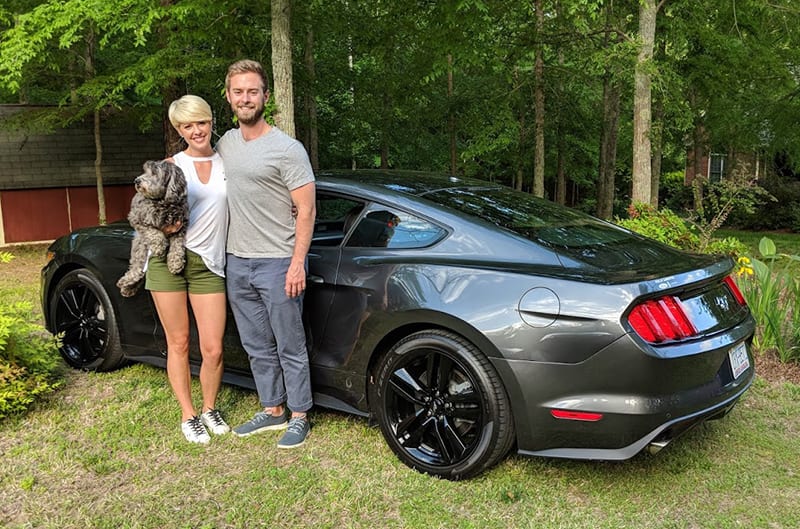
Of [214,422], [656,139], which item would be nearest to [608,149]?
[656,139]

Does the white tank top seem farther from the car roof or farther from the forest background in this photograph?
the forest background

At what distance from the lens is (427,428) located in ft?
10.3

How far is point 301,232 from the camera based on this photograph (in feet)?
10.4

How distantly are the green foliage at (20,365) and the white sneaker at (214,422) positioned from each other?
110 centimetres

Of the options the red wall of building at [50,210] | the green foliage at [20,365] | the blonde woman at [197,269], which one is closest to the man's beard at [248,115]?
the blonde woman at [197,269]

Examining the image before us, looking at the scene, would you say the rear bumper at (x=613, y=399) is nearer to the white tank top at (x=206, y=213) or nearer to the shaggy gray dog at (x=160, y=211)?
the white tank top at (x=206, y=213)

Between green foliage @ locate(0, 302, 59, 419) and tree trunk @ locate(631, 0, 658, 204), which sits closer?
green foliage @ locate(0, 302, 59, 419)

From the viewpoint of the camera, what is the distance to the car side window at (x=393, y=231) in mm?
3182

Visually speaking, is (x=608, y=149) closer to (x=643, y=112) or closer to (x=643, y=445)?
(x=643, y=112)

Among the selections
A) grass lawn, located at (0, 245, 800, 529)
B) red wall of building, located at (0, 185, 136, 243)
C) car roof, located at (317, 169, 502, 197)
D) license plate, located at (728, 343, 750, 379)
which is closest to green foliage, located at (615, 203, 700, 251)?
grass lawn, located at (0, 245, 800, 529)

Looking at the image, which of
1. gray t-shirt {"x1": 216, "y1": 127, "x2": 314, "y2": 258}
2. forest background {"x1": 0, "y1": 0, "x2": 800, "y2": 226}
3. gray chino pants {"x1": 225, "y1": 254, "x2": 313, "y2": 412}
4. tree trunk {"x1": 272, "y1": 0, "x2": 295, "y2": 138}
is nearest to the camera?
gray t-shirt {"x1": 216, "y1": 127, "x2": 314, "y2": 258}

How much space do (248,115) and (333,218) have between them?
29.2 inches

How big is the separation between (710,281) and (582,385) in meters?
0.84

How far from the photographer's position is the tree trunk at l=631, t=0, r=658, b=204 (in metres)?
8.80
